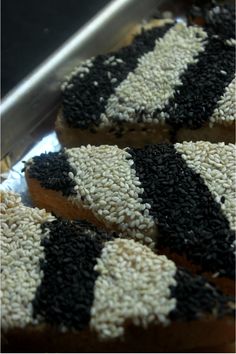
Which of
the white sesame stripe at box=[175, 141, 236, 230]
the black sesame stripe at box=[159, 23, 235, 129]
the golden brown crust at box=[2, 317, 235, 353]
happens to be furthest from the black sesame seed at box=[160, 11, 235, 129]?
the golden brown crust at box=[2, 317, 235, 353]

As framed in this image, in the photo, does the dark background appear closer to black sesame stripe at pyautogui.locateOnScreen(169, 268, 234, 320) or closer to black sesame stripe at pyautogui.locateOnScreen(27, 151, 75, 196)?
black sesame stripe at pyautogui.locateOnScreen(27, 151, 75, 196)

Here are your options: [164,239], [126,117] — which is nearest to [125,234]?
[164,239]

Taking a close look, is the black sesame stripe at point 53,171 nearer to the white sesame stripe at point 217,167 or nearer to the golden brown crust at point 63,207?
the golden brown crust at point 63,207

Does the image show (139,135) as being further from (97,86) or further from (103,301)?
(103,301)

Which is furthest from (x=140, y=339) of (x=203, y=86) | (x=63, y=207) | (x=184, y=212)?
(x=203, y=86)

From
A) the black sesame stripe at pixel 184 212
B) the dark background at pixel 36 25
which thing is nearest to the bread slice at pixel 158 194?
the black sesame stripe at pixel 184 212

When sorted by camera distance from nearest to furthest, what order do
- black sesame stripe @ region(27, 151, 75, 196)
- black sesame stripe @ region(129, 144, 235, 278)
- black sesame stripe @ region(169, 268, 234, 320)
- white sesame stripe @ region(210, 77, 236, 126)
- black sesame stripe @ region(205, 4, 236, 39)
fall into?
1. black sesame stripe @ region(169, 268, 234, 320)
2. black sesame stripe @ region(129, 144, 235, 278)
3. black sesame stripe @ region(27, 151, 75, 196)
4. white sesame stripe @ region(210, 77, 236, 126)
5. black sesame stripe @ region(205, 4, 236, 39)
